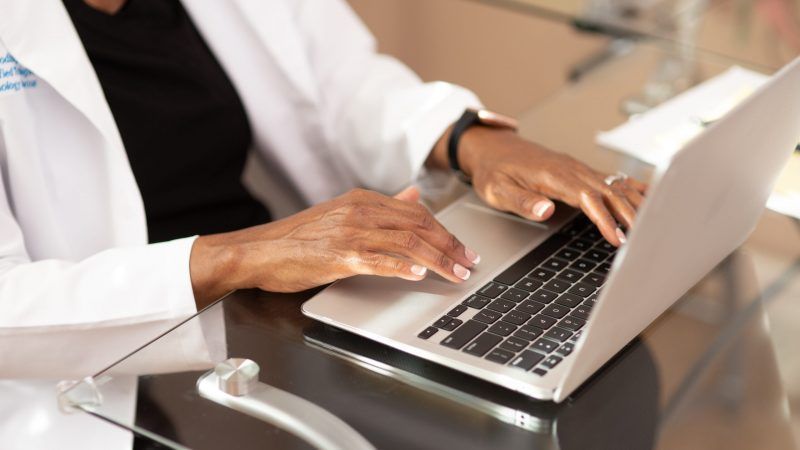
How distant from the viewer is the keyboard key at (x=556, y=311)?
0.96m

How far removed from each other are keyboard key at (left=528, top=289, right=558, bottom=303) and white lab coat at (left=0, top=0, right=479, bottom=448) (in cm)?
35

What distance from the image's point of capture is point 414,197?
1145 millimetres

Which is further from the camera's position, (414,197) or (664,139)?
(664,139)

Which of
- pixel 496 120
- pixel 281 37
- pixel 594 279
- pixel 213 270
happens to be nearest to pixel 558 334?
pixel 594 279

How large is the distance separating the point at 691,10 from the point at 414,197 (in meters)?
0.84

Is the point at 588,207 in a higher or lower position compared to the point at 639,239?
lower

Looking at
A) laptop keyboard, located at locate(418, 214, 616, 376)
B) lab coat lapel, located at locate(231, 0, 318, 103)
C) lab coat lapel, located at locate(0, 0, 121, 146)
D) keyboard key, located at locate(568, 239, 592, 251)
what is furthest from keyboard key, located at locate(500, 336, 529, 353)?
lab coat lapel, located at locate(231, 0, 318, 103)

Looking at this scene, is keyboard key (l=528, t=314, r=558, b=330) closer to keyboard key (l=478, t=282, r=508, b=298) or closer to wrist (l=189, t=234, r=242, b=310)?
keyboard key (l=478, t=282, r=508, b=298)

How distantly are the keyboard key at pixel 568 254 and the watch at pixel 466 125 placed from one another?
0.25 m

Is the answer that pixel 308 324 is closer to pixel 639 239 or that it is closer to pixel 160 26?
pixel 639 239

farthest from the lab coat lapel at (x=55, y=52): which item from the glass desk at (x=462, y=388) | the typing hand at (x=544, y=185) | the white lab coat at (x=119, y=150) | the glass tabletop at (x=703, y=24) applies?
the glass tabletop at (x=703, y=24)

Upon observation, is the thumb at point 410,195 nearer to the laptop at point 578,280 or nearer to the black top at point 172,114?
the laptop at point 578,280

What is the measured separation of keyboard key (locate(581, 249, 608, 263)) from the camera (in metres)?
1.06

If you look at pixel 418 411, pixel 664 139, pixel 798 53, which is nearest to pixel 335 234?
pixel 418 411
